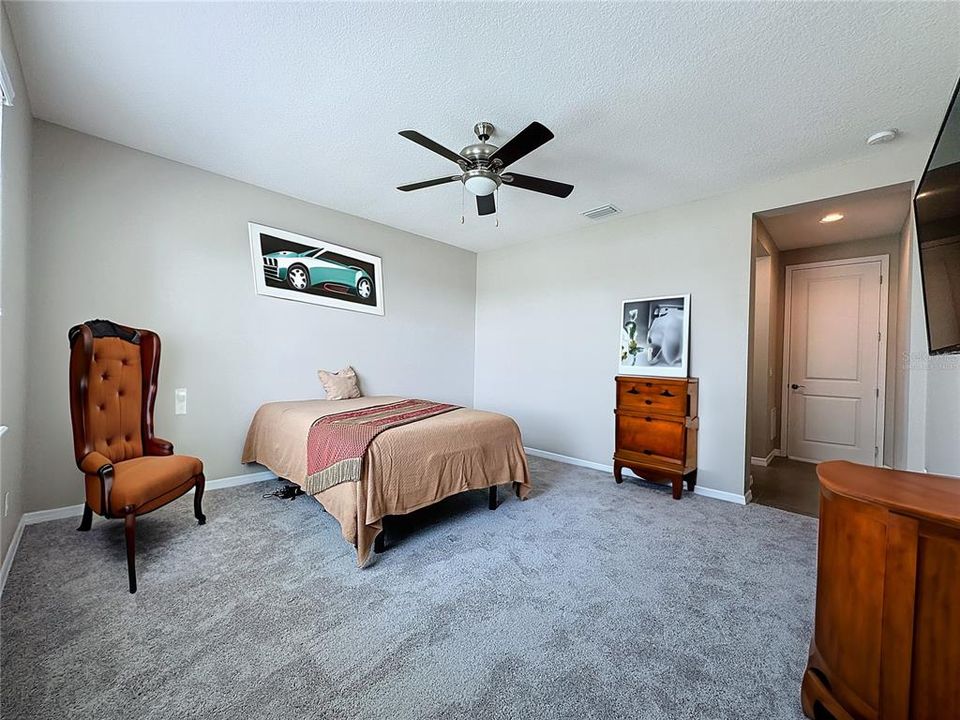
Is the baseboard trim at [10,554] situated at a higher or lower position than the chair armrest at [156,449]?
lower

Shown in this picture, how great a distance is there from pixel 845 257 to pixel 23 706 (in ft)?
22.6

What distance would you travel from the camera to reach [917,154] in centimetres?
266

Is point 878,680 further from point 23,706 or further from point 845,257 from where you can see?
point 845,257

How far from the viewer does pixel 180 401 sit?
3.19 metres

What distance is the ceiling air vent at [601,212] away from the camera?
3859 mm

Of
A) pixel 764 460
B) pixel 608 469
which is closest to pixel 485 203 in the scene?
pixel 608 469

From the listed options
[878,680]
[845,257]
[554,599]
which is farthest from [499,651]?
[845,257]

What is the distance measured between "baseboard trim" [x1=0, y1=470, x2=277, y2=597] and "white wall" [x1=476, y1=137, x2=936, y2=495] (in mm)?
2855

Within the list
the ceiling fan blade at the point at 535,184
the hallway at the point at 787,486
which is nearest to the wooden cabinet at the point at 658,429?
the hallway at the point at 787,486

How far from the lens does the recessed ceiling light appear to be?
250 cm

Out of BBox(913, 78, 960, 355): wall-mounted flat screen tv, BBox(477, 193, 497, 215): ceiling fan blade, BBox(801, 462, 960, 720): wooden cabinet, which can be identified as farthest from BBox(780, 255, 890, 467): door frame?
BBox(477, 193, 497, 215): ceiling fan blade

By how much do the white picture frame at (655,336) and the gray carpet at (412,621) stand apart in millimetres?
1492

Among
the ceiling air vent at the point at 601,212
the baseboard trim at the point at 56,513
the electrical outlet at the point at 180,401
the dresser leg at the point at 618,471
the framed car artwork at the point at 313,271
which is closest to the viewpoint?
the baseboard trim at the point at 56,513

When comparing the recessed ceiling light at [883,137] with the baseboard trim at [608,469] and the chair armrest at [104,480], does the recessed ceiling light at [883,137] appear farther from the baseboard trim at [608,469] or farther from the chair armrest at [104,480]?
the chair armrest at [104,480]
